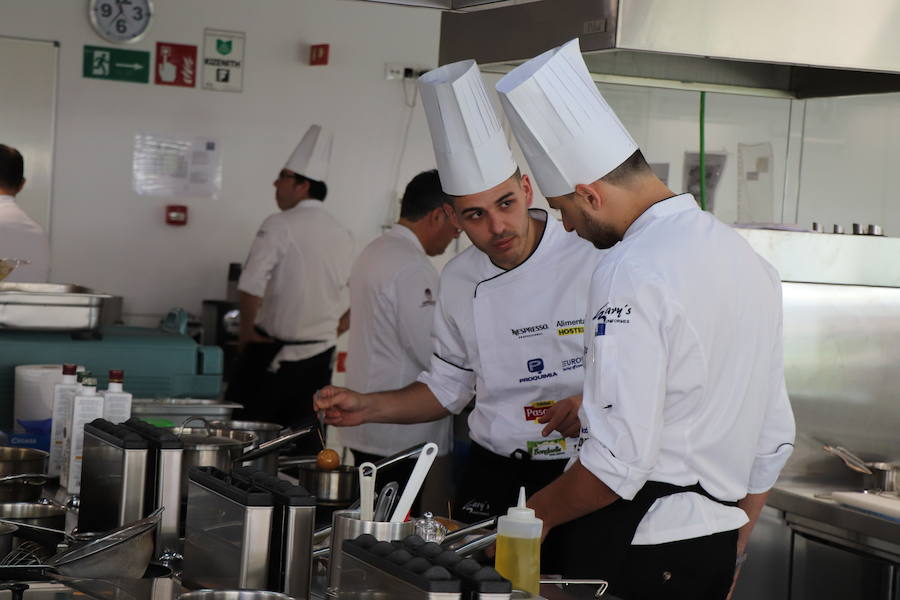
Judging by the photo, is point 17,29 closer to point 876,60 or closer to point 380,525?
point 876,60

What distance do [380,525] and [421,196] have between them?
7.80 ft

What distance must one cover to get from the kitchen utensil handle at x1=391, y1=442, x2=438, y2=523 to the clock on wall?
15.3 ft

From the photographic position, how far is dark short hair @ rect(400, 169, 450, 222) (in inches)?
150

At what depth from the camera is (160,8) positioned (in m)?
5.81

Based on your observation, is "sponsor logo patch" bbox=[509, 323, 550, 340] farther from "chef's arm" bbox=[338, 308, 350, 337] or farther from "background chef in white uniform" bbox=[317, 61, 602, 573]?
"chef's arm" bbox=[338, 308, 350, 337]

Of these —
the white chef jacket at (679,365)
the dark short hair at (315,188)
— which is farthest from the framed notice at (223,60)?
the white chef jacket at (679,365)

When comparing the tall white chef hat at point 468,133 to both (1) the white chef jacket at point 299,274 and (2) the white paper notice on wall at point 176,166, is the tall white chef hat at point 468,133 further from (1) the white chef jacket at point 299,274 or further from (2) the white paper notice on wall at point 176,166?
(2) the white paper notice on wall at point 176,166

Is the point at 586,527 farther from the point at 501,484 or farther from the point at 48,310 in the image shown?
the point at 48,310

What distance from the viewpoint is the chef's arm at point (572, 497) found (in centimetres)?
185

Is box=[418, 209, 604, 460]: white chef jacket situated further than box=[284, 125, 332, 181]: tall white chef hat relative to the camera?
No

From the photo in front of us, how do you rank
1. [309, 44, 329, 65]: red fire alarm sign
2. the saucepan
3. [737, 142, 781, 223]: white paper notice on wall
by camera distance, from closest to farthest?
the saucepan, [737, 142, 781, 223]: white paper notice on wall, [309, 44, 329, 65]: red fire alarm sign

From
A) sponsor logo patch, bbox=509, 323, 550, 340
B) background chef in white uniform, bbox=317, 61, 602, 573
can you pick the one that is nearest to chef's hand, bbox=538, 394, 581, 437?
background chef in white uniform, bbox=317, 61, 602, 573

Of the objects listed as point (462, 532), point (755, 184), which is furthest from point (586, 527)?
point (755, 184)

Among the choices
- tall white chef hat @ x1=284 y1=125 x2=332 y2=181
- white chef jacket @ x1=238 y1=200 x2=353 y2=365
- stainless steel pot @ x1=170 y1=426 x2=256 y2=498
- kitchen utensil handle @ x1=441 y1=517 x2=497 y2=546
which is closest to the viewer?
kitchen utensil handle @ x1=441 y1=517 x2=497 y2=546
